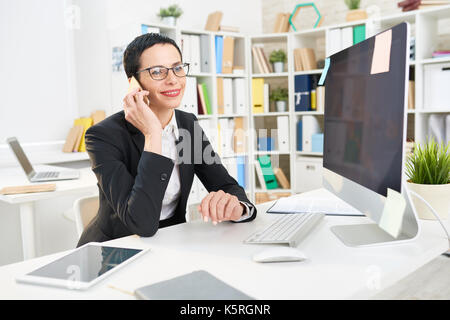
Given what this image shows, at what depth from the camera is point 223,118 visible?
4.05 meters

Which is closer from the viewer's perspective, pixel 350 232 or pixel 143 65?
pixel 350 232

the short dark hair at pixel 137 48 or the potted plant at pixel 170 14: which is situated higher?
the potted plant at pixel 170 14

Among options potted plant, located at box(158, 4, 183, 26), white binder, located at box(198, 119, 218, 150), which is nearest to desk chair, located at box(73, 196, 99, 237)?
white binder, located at box(198, 119, 218, 150)

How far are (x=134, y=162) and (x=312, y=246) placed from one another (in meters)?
0.69

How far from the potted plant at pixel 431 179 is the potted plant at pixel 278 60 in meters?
2.95

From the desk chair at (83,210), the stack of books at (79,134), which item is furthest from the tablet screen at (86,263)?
the stack of books at (79,134)

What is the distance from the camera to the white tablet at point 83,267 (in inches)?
33.4

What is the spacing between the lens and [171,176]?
5.04ft

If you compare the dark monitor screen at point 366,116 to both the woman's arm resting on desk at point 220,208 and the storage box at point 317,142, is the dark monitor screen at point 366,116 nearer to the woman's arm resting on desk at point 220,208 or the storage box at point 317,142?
the woman's arm resting on desk at point 220,208

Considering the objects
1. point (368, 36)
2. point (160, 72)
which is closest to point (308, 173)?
point (368, 36)
